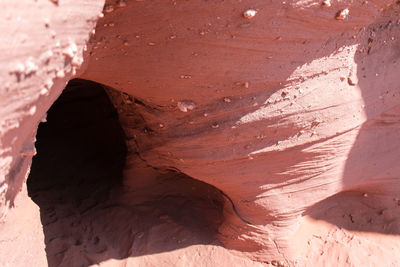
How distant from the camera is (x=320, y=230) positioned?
1996 mm

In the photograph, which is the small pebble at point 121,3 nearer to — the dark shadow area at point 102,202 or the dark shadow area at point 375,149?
the dark shadow area at point 375,149

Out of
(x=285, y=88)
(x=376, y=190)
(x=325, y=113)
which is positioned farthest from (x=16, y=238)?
(x=376, y=190)

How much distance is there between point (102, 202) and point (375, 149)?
1.57m

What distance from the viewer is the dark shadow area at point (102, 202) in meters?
1.77

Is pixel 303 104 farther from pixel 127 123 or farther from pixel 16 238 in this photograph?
pixel 16 238

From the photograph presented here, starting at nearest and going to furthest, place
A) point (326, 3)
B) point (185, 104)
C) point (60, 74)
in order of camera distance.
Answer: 1. point (60, 74)
2. point (326, 3)
3. point (185, 104)

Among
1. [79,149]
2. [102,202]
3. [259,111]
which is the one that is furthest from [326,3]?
[79,149]

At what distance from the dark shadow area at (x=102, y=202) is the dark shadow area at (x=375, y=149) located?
722 mm

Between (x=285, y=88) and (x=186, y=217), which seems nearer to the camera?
(x=285, y=88)

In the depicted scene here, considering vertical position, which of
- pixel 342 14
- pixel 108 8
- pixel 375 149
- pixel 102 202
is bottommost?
pixel 102 202

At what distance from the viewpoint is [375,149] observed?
1699 mm

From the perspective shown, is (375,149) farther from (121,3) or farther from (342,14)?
(121,3)

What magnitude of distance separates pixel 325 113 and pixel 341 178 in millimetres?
455

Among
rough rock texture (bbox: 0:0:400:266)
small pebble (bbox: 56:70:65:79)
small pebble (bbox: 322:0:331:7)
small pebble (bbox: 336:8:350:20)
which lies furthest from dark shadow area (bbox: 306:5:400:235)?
small pebble (bbox: 56:70:65:79)
